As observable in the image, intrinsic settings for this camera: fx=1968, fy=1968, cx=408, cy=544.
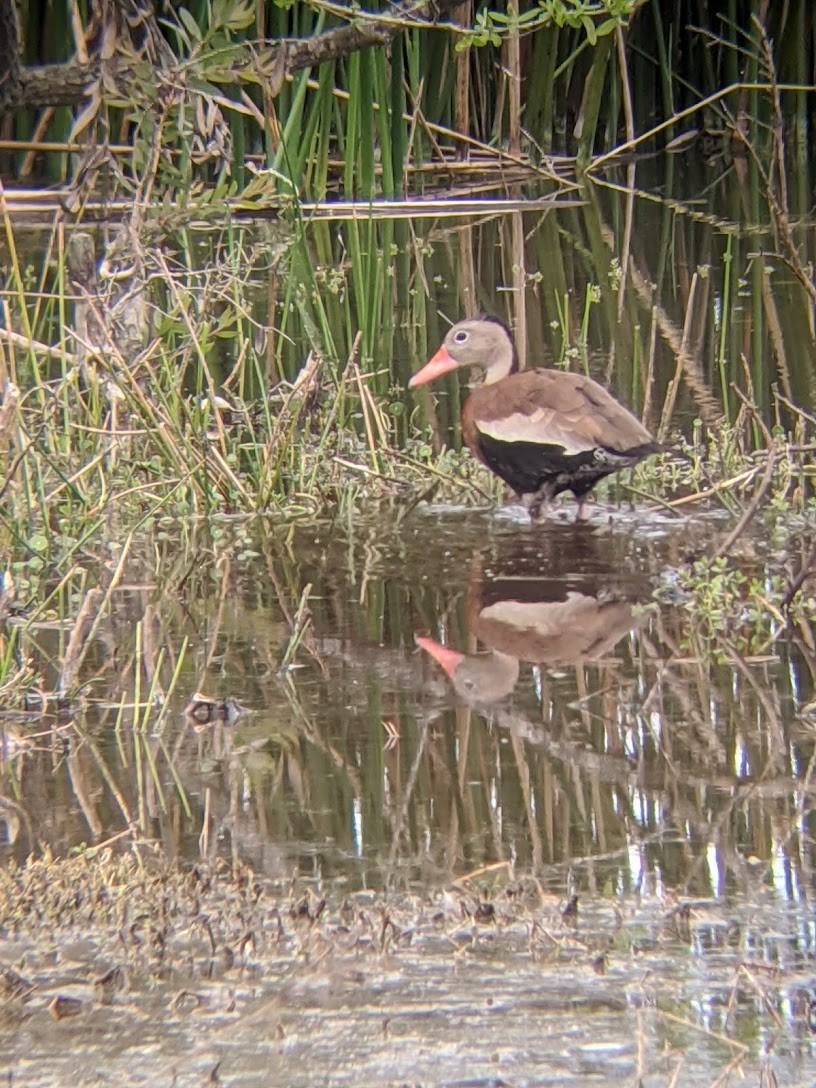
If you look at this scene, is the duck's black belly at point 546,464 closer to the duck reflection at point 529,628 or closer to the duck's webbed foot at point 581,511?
the duck's webbed foot at point 581,511

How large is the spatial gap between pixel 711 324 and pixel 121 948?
570 centimetres

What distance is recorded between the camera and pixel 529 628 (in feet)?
15.0

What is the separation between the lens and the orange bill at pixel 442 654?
14.1 feet

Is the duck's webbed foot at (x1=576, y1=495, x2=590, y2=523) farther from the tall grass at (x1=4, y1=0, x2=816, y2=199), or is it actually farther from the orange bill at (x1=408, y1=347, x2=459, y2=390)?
the tall grass at (x1=4, y1=0, x2=816, y2=199)

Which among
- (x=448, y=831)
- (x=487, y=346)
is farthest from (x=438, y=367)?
(x=448, y=831)

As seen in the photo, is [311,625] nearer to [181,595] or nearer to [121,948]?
[181,595]

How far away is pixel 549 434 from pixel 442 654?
3.87 ft

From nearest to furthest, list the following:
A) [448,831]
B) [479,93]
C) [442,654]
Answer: [448,831], [442,654], [479,93]

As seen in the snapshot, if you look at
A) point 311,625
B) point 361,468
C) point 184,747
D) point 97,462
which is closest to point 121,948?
point 184,747

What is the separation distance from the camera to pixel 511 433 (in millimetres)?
5469

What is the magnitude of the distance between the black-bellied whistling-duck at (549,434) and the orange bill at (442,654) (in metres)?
1.05

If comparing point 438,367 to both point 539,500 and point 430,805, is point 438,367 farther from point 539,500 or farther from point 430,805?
point 430,805

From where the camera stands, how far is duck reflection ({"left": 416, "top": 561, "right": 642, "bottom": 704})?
4.24 m

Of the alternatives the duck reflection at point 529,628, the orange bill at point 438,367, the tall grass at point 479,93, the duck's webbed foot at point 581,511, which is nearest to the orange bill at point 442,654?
the duck reflection at point 529,628
